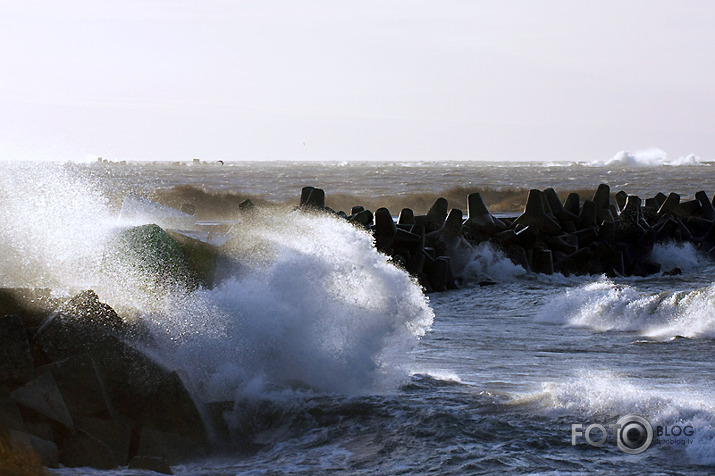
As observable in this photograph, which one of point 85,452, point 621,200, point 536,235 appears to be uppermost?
point 621,200

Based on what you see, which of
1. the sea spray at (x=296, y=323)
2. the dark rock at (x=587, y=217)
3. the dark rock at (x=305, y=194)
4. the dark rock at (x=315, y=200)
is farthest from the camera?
the dark rock at (x=587, y=217)

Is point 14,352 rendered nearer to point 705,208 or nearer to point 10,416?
point 10,416

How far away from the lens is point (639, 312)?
1448cm

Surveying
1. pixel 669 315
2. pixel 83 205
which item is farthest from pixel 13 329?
pixel 669 315

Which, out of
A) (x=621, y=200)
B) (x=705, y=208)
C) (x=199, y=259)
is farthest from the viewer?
(x=621, y=200)

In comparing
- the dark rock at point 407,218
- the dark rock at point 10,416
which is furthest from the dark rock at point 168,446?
the dark rock at point 407,218

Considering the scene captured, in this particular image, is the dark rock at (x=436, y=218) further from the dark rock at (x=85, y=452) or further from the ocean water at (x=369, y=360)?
the dark rock at (x=85, y=452)

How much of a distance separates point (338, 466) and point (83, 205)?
715 centimetres

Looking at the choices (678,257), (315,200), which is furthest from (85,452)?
(678,257)

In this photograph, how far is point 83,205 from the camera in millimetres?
12977

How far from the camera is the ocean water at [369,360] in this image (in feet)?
24.2

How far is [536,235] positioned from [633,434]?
46.1 feet

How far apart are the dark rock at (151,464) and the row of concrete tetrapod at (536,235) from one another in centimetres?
1182

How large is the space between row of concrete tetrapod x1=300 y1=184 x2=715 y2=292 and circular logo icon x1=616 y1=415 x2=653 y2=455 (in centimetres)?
1060
